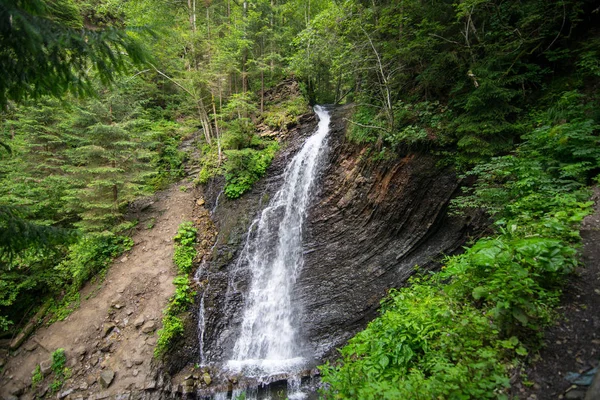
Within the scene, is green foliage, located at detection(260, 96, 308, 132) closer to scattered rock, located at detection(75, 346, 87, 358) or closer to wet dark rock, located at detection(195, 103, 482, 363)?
wet dark rock, located at detection(195, 103, 482, 363)

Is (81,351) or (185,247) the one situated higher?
(185,247)

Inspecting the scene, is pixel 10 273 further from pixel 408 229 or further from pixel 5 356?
pixel 408 229

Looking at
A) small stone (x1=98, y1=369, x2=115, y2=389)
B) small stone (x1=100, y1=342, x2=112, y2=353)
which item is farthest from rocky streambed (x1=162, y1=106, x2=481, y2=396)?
small stone (x1=100, y1=342, x2=112, y2=353)

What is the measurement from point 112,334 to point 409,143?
10.6 metres

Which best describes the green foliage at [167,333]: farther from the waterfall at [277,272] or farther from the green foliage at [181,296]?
the waterfall at [277,272]

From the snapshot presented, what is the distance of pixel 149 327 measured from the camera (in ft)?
24.8

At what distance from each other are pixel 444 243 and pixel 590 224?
301 cm

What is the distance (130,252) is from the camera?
9922 millimetres

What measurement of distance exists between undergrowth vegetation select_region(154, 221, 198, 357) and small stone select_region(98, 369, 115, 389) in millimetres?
1097

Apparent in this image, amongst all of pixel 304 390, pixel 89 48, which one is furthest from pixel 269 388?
pixel 89 48

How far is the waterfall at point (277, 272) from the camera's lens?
23.4ft

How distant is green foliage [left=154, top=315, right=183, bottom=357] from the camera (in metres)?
7.08

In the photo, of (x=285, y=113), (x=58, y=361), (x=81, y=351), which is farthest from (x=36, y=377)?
(x=285, y=113)

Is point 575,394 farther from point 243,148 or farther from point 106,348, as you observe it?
point 243,148
